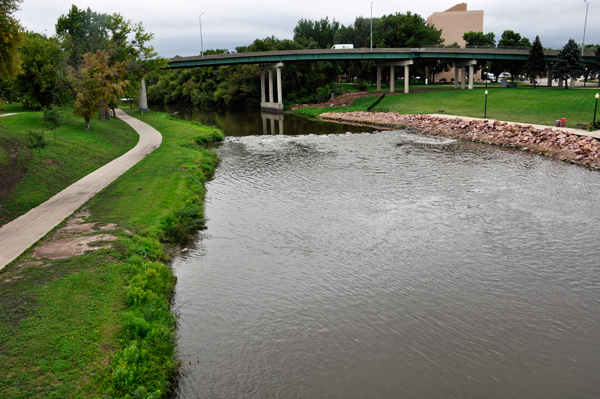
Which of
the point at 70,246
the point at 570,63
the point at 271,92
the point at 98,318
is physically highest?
the point at 570,63

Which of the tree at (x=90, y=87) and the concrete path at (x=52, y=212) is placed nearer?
the concrete path at (x=52, y=212)

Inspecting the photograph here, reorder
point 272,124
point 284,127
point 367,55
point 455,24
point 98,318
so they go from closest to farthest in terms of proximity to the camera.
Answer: point 98,318 → point 284,127 → point 272,124 → point 367,55 → point 455,24

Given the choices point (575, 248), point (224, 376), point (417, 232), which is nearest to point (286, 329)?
point (224, 376)

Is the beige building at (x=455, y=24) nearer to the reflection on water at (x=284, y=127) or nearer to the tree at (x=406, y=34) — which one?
the tree at (x=406, y=34)

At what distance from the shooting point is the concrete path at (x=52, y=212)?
1420 cm

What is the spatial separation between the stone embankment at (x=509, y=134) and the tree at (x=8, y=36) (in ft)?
103

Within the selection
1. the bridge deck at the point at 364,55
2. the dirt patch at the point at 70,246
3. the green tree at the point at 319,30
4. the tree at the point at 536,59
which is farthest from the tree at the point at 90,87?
the green tree at the point at 319,30

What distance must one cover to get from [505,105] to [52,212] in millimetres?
51173

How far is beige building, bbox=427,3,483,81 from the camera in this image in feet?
413

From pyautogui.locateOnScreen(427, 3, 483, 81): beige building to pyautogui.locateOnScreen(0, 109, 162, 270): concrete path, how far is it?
117 meters

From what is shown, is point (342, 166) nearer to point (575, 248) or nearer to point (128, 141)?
point (575, 248)

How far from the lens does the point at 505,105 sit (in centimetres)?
5378

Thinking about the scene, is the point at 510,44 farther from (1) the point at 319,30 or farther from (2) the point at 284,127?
(2) the point at 284,127

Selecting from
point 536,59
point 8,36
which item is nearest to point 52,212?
point 8,36
